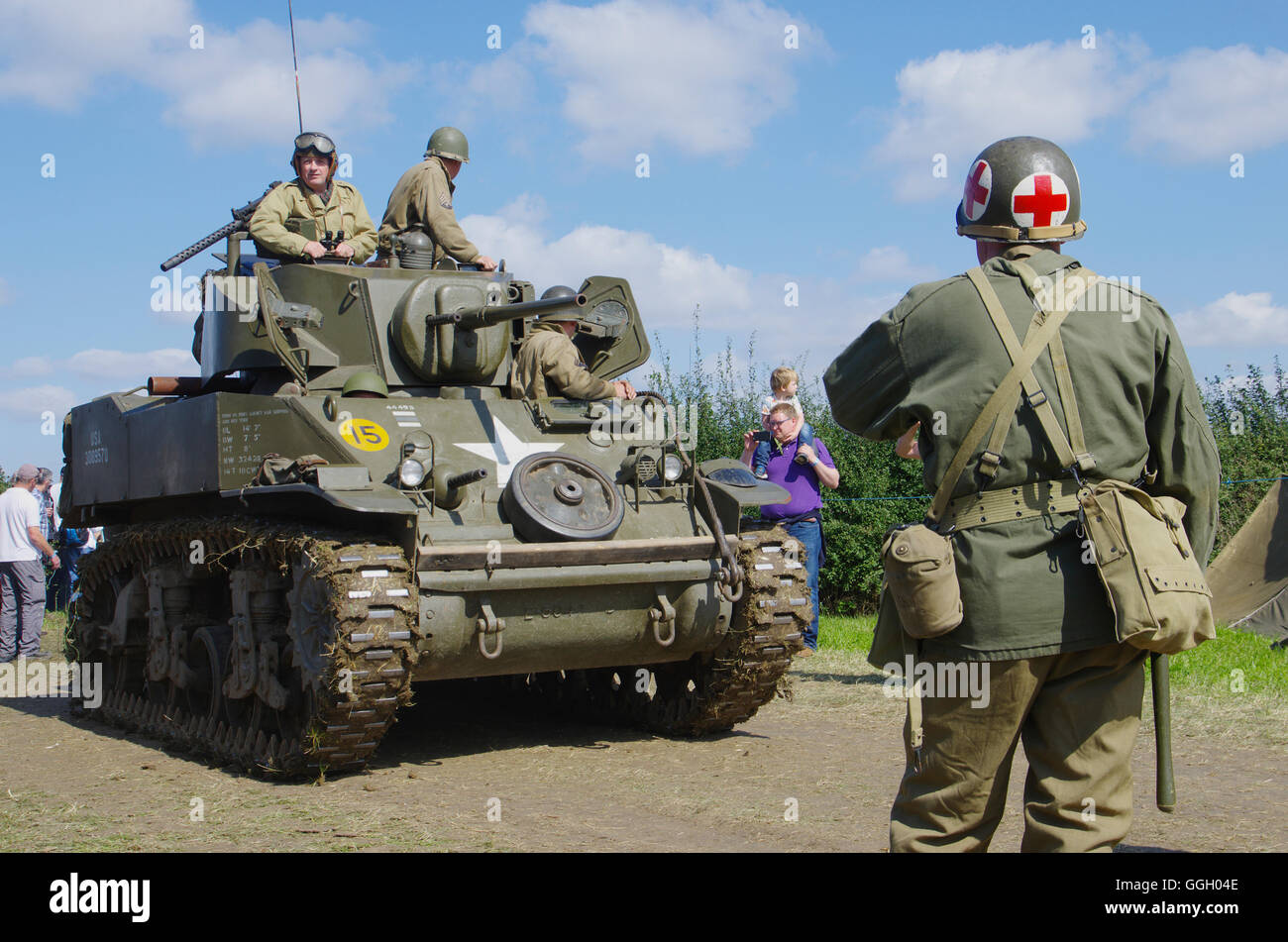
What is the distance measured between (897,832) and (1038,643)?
590 millimetres

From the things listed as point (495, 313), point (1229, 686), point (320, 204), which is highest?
point (320, 204)

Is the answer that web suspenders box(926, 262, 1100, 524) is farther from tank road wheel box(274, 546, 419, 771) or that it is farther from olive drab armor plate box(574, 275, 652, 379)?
olive drab armor plate box(574, 275, 652, 379)

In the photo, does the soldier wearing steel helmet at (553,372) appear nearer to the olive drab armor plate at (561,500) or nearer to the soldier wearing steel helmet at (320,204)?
the olive drab armor plate at (561,500)

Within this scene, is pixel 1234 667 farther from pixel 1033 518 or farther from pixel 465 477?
pixel 1033 518

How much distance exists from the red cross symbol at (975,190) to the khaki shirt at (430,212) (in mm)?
6438

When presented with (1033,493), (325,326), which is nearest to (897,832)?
(1033,493)

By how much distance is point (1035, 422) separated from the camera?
128 inches

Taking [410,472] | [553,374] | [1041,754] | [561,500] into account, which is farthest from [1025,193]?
[553,374]

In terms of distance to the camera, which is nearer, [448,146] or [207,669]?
[207,669]

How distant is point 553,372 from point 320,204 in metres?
2.25

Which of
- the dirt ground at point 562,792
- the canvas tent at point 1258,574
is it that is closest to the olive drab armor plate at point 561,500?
the dirt ground at point 562,792

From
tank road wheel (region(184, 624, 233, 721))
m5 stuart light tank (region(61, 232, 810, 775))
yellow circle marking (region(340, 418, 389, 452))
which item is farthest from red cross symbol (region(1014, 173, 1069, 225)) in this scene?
tank road wheel (region(184, 624, 233, 721))

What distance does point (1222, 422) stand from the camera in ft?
49.2

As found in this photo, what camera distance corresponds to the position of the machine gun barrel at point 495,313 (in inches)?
300
